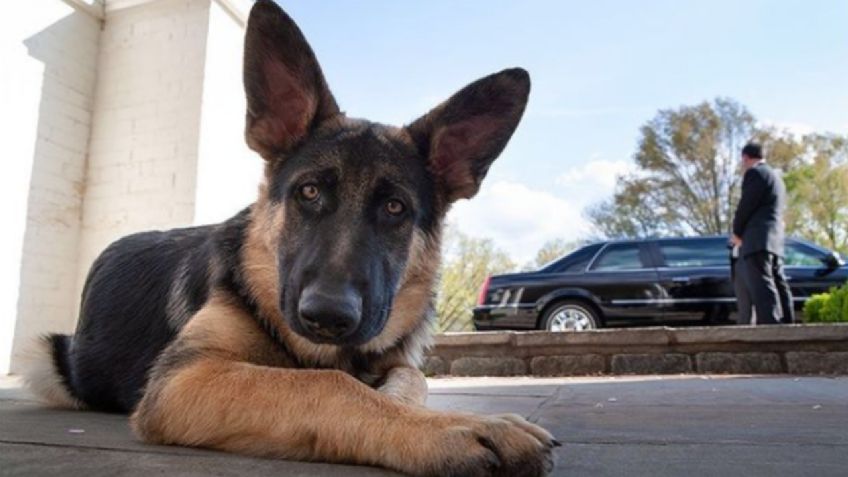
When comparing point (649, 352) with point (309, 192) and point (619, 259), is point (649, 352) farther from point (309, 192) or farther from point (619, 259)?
point (309, 192)

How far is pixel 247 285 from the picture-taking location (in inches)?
91.9

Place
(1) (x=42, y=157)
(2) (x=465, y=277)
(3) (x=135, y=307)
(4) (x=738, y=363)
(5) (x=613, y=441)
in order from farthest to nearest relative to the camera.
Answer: (2) (x=465, y=277)
(1) (x=42, y=157)
(4) (x=738, y=363)
(3) (x=135, y=307)
(5) (x=613, y=441)

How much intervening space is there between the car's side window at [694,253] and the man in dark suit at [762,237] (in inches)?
72.5

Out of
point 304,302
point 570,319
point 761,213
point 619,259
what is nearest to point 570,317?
point 570,319

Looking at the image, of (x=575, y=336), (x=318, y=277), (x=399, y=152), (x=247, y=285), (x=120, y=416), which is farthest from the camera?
(x=575, y=336)

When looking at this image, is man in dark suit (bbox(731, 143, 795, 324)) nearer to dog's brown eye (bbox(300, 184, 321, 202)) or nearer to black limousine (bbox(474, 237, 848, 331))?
black limousine (bbox(474, 237, 848, 331))

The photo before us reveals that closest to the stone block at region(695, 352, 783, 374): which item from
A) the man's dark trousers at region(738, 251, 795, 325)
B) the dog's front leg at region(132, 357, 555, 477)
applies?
the man's dark trousers at region(738, 251, 795, 325)

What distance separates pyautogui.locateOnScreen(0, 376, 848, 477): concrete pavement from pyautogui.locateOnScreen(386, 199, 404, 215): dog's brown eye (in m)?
1.03

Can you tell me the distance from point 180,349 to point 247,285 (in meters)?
0.38

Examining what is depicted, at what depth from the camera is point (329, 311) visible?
1.75 metres

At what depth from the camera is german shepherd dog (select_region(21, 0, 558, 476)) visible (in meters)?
1.59

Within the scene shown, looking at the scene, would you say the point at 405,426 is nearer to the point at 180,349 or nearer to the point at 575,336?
the point at 180,349

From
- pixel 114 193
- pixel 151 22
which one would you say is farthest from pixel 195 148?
pixel 151 22

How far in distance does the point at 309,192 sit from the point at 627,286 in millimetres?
8617
